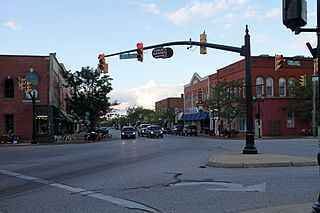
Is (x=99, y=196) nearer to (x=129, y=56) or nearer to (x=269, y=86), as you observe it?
(x=129, y=56)

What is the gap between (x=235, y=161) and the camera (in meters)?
11.7

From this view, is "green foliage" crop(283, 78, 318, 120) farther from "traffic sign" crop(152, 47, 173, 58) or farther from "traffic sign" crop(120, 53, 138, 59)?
"traffic sign" crop(120, 53, 138, 59)

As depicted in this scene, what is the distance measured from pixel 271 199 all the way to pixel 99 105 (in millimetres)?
36780

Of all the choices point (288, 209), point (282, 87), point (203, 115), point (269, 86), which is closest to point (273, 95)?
point (269, 86)

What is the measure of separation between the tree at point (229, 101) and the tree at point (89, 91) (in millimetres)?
14311

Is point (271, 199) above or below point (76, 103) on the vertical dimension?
below

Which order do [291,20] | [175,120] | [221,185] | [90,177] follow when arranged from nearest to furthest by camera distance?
[291,20]
[221,185]
[90,177]
[175,120]

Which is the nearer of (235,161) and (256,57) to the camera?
(235,161)

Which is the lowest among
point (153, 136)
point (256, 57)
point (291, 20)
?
point (153, 136)

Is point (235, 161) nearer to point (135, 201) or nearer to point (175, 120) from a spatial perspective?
point (135, 201)

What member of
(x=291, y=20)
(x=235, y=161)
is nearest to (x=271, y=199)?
(x=291, y=20)

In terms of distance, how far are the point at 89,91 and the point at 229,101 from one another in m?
18.5

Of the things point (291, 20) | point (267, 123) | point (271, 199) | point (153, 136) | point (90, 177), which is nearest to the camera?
point (291, 20)

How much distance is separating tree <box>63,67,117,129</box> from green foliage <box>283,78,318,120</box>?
77.5ft
